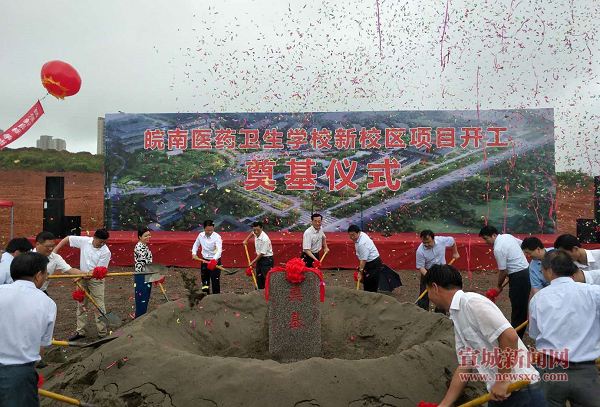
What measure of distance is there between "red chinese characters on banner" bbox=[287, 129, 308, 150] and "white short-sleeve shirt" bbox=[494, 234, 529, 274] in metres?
7.30

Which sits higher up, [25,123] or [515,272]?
[25,123]

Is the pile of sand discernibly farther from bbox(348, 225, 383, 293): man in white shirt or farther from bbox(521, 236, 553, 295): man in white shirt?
bbox(348, 225, 383, 293): man in white shirt

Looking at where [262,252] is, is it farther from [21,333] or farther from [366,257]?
[21,333]

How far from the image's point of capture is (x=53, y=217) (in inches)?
385

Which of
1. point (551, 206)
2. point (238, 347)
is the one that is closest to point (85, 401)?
point (238, 347)

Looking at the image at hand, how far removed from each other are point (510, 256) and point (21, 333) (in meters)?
4.51

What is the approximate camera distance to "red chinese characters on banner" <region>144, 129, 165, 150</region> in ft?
36.9

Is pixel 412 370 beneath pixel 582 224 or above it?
beneath

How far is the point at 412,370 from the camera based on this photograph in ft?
9.32

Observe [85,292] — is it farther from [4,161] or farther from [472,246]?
[4,161]

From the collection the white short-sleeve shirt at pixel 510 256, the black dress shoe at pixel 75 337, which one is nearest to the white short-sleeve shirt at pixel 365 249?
the white short-sleeve shirt at pixel 510 256

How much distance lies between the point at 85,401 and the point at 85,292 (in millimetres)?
2187

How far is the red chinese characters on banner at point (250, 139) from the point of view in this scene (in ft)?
36.4

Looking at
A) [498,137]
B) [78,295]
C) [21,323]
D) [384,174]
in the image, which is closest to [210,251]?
[78,295]
